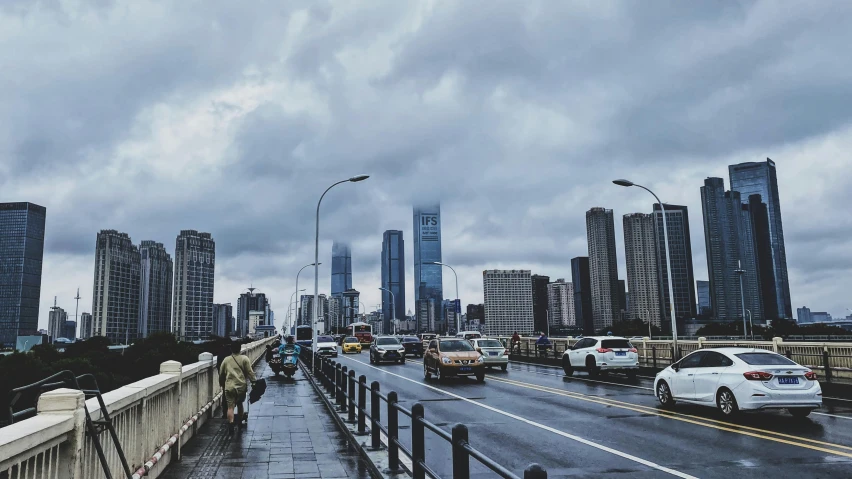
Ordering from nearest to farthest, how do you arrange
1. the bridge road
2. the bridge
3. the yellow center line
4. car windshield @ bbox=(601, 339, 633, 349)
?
the bridge
the bridge road
the yellow center line
car windshield @ bbox=(601, 339, 633, 349)

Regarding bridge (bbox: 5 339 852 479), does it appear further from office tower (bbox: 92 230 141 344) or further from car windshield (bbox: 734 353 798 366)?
office tower (bbox: 92 230 141 344)

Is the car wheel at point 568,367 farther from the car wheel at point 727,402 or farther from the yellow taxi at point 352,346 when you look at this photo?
the yellow taxi at point 352,346

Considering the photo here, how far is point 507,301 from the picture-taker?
626 ft

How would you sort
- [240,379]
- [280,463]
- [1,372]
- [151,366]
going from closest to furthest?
[280,463]
[240,379]
[1,372]
[151,366]

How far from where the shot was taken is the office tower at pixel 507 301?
601 feet

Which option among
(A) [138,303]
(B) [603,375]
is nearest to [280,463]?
(B) [603,375]

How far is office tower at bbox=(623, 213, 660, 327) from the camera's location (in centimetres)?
16125

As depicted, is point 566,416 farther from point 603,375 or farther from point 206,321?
point 206,321

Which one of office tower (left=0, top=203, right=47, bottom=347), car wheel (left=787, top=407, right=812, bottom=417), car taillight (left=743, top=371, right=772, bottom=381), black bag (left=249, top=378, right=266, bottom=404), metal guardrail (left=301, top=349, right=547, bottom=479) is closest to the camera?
metal guardrail (left=301, top=349, right=547, bottom=479)

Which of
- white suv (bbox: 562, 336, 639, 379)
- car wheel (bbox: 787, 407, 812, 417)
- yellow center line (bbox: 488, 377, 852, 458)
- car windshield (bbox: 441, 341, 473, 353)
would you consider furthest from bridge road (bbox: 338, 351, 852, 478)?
car windshield (bbox: 441, 341, 473, 353)

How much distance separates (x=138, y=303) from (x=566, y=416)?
7221 inches

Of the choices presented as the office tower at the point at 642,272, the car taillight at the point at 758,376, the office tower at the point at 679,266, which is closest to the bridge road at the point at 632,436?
the car taillight at the point at 758,376

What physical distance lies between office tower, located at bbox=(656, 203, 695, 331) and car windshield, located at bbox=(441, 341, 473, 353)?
9974 cm

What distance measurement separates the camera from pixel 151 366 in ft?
165
